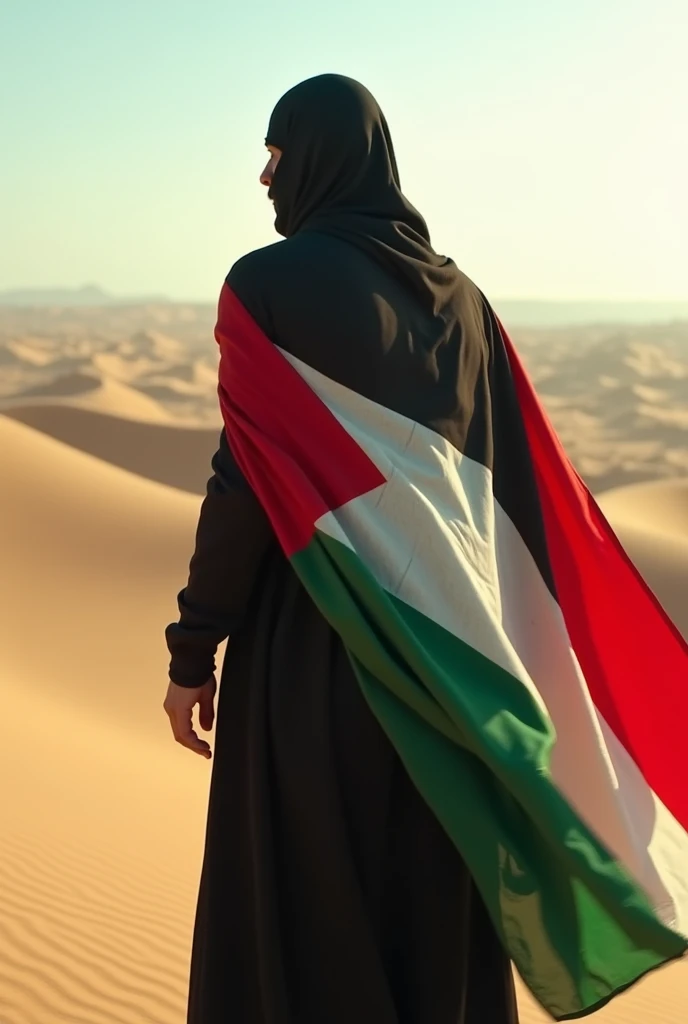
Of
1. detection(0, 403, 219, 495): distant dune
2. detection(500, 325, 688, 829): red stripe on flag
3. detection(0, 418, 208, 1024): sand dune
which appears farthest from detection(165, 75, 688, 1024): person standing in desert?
detection(0, 403, 219, 495): distant dune

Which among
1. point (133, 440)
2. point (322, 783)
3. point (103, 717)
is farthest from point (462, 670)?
point (133, 440)

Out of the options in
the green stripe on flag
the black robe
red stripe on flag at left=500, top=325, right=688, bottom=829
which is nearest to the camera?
the green stripe on flag

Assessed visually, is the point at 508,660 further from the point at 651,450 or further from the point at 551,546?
the point at 651,450

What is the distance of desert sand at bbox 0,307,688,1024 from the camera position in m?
4.69

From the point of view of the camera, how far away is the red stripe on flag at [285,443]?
2395 millimetres

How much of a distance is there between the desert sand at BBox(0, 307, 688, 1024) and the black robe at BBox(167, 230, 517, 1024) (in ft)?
6.37

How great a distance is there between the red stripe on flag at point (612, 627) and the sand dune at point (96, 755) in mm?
1968

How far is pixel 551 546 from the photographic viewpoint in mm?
2828

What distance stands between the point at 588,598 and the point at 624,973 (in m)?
0.83

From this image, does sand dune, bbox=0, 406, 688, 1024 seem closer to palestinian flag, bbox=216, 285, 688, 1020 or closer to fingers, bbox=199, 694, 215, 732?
fingers, bbox=199, 694, 215, 732

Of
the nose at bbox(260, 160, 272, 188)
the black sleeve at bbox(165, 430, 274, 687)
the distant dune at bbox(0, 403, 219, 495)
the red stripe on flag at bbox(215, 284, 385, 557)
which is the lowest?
the distant dune at bbox(0, 403, 219, 495)

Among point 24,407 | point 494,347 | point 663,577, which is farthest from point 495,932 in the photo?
point 24,407

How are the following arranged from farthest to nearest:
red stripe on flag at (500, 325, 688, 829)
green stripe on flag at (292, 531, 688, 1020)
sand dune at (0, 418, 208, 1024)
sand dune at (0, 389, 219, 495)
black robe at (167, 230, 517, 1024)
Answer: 1. sand dune at (0, 389, 219, 495)
2. sand dune at (0, 418, 208, 1024)
3. red stripe on flag at (500, 325, 688, 829)
4. black robe at (167, 230, 517, 1024)
5. green stripe on flag at (292, 531, 688, 1020)

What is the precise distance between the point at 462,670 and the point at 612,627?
66 centimetres
